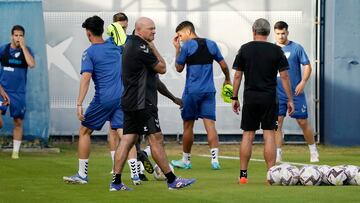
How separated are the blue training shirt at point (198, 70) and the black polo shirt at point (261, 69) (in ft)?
12.4

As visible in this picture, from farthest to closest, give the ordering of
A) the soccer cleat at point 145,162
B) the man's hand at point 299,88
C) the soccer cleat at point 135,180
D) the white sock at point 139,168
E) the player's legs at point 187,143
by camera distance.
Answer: the man's hand at point 299,88 → the player's legs at point 187,143 → the soccer cleat at point 145,162 → the white sock at point 139,168 → the soccer cleat at point 135,180

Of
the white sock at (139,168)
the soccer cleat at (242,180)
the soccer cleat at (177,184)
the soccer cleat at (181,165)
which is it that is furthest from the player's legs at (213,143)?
the soccer cleat at (177,184)

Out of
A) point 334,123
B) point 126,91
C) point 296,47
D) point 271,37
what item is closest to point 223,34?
point 271,37

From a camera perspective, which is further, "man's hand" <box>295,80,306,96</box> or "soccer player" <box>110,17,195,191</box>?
"man's hand" <box>295,80,306,96</box>

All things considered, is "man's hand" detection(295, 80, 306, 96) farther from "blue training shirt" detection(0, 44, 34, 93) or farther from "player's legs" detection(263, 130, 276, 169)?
"blue training shirt" detection(0, 44, 34, 93)

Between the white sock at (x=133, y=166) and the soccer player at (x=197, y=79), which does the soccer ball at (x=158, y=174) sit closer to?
the white sock at (x=133, y=166)

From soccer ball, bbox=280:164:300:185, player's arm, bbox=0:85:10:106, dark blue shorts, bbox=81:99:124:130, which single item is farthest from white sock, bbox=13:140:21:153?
soccer ball, bbox=280:164:300:185

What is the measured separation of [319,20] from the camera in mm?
24953

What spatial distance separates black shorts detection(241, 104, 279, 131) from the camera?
48.9 ft

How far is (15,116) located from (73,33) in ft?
11.9

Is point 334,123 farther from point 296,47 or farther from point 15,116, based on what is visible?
point 15,116

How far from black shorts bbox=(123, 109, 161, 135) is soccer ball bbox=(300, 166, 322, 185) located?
6.32ft

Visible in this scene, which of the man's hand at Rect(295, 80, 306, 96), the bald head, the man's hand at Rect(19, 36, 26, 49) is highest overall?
the bald head

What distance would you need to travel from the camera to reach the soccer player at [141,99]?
13750 mm
